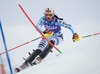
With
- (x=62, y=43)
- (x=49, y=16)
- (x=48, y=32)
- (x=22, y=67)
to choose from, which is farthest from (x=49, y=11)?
(x=22, y=67)

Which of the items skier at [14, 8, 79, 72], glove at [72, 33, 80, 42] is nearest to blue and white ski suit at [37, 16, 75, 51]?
skier at [14, 8, 79, 72]

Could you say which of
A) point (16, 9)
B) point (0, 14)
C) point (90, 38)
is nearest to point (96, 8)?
point (90, 38)

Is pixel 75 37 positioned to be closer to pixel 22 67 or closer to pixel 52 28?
pixel 52 28

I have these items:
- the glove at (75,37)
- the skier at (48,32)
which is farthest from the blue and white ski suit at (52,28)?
the glove at (75,37)

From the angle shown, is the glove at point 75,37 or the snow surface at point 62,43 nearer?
the snow surface at point 62,43

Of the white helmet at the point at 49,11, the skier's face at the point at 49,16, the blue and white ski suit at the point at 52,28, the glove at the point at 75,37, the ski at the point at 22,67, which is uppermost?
the white helmet at the point at 49,11

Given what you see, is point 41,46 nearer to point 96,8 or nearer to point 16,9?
point 16,9

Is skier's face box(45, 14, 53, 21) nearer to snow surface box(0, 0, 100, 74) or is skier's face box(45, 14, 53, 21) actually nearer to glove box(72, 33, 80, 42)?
snow surface box(0, 0, 100, 74)

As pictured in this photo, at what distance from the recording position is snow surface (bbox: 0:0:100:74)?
153 cm

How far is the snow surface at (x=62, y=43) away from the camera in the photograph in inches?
60.0

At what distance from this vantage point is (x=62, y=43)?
5.44 ft

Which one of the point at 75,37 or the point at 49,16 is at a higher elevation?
the point at 49,16

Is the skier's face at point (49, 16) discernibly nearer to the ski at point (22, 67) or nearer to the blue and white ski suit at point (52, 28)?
the blue and white ski suit at point (52, 28)

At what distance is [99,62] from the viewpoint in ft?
5.10
